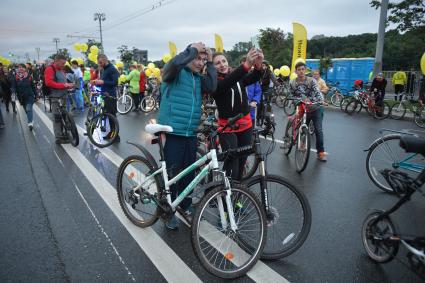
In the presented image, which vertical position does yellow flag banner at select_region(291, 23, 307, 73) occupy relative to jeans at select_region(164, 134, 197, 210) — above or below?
above

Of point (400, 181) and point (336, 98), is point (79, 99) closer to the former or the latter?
point (336, 98)

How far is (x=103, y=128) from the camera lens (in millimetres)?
8031

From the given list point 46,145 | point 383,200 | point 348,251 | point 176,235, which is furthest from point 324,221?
point 46,145

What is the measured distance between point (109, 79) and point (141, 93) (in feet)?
23.2

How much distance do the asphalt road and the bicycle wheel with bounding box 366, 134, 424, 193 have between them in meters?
0.18

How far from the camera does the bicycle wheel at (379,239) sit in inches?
111

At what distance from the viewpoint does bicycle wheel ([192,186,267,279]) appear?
281cm

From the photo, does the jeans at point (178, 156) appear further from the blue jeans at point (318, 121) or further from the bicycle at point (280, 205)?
the blue jeans at point (318, 121)

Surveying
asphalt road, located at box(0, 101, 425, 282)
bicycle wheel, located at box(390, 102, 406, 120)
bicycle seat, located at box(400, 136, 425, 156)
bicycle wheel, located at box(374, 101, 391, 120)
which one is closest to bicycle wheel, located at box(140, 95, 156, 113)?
asphalt road, located at box(0, 101, 425, 282)

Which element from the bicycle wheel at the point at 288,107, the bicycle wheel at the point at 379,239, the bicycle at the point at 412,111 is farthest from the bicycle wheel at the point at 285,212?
the bicycle wheel at the point at 288,107

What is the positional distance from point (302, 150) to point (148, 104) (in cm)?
1039

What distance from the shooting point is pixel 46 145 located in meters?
7.88

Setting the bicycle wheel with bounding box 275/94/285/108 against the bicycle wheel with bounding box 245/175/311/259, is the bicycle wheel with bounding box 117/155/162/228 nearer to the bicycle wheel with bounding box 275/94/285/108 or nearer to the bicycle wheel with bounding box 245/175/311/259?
the bicycle wheel with bounding box 245/175/311/259

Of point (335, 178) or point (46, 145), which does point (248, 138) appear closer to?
point (335, 178)
